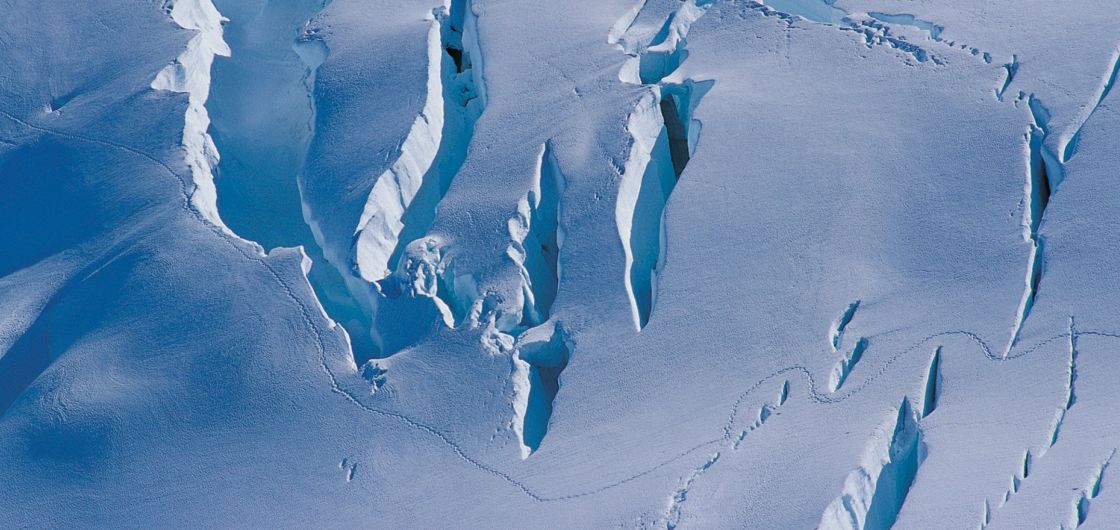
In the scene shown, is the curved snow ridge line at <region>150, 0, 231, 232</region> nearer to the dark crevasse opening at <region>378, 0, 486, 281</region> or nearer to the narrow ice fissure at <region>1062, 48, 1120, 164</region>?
the dark crevasse opening at <region>378, 0, 486, 281</region>

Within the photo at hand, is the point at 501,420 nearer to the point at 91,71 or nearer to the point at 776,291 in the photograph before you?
the point at 776,291

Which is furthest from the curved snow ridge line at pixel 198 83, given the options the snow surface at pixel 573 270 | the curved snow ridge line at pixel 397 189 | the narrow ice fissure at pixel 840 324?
the narrow ice fissure at pixel 840 324

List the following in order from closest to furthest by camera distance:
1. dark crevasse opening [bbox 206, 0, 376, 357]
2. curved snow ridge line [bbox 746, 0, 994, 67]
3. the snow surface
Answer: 1. the snow surface
2. dark crevasse opening [bbox 206, 0, 376, 357]
3. curved snow ridge line [bbox 746, 0, 994, 67]

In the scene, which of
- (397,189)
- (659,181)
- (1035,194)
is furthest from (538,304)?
(1035,194)

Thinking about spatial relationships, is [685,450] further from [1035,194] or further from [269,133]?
[269,133]

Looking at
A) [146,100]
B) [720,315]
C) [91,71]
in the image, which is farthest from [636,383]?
[91,71]

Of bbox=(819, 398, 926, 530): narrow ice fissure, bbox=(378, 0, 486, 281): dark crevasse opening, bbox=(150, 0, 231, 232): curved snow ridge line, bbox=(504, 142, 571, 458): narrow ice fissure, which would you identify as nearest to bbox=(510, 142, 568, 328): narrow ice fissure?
bbox=(504, 142, 571, 458): narrow ice fissure
